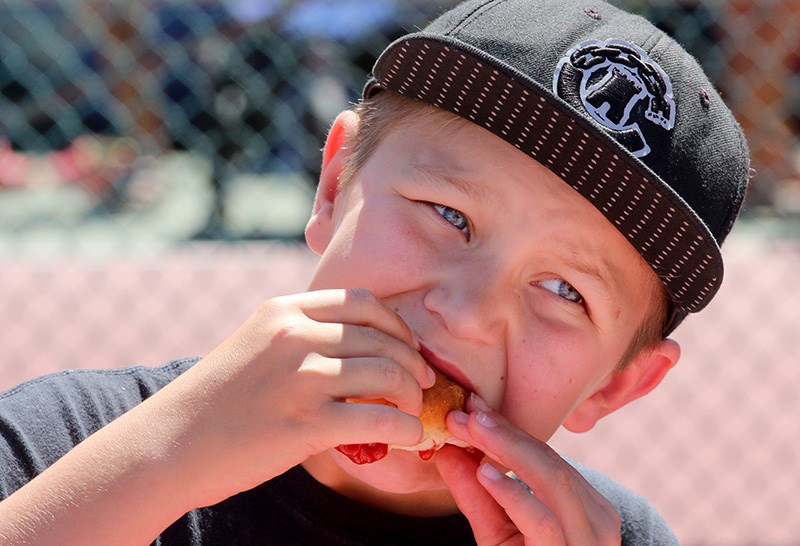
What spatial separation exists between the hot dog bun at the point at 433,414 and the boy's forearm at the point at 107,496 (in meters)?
0.22

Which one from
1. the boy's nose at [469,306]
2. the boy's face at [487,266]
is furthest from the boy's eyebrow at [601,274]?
the boy's nose at [469,306]

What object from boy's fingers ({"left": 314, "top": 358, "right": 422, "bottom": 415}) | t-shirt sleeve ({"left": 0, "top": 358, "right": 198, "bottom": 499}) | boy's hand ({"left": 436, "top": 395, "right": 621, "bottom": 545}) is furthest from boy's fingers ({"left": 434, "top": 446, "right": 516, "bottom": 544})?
t-shirt sleeve ({"left": 0, "top": 358, "right": 198, "bottom": 499})

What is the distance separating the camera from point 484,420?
137cm

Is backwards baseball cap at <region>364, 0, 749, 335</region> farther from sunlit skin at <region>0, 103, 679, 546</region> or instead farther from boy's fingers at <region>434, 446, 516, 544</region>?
boy's fingers at <region>434, 446, 516, 544</region>

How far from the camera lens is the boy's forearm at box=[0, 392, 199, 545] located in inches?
46.6

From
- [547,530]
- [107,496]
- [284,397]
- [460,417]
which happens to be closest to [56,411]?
[107,496]

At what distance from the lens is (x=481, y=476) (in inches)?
56.1

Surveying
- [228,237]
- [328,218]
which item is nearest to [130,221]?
[228,237]

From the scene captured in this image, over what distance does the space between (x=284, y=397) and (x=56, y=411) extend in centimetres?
47

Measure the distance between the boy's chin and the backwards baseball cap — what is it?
1.36 feet

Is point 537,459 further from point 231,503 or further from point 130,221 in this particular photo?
point 130,221

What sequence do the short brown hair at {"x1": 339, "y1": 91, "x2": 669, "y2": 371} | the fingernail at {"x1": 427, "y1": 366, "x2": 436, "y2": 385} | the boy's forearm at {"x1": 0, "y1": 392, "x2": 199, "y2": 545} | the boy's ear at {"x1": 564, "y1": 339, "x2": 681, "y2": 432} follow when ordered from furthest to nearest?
the boy's ear at {"x1": 564, "y1": 339, "x2": 681, "y2": 432}
the short brown hair at {"x1": 339, "y1": 91, "x2": 669, "y2": 371}
the fingernail at {"x1": 427, "y1": 366, "x2": 436, "y2": 385}
the boy's forearm at {"x1": 0, "y1": 392, "x2": 199, "y2": 545}

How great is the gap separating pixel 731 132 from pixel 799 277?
6.42 metres

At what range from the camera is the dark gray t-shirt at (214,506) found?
4.85 ft
